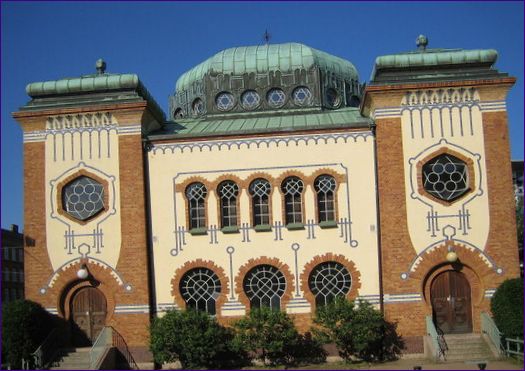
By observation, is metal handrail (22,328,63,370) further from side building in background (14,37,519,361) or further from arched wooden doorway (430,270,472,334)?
arched wooden doorway (430,270,472,334)

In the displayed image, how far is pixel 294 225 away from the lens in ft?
73.2

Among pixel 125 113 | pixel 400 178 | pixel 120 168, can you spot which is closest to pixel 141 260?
pixel 120 168

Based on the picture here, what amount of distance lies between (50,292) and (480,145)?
1405 centimetres

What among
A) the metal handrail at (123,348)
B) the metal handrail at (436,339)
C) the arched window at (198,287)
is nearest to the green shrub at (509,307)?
the metal handrail at (436,339)

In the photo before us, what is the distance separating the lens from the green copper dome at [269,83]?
26.7 m

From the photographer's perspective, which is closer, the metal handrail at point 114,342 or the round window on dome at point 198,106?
the metal handrail at point 114,342

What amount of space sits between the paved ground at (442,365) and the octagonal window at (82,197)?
9907mm

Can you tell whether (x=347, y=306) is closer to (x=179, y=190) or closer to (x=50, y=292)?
(x=179, y=190)

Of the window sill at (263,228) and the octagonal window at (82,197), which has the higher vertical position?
the octagonal window at (82,197)

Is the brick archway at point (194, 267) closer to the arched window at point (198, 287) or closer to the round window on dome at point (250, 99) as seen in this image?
the arched window at point (198, 287)

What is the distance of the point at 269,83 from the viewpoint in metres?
26.8

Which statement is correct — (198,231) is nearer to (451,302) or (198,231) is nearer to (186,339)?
(186,339)

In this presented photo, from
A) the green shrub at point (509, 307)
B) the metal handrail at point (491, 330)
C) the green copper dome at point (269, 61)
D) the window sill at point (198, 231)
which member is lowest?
the metal handrail at point (491, 330)

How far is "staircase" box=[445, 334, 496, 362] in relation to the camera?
1994 centimetres
